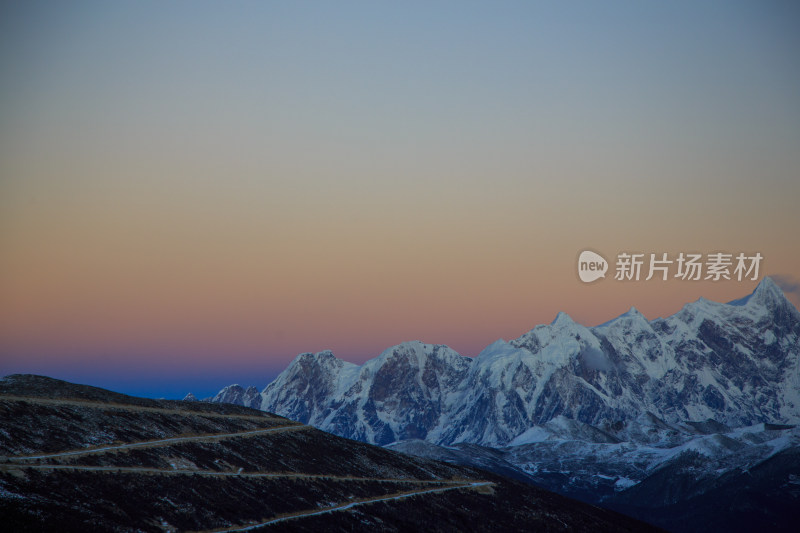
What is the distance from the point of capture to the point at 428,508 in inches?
6412

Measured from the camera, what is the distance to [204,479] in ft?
435

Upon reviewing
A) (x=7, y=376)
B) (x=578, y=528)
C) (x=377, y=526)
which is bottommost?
(x=578, y=528)

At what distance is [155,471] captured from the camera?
419 ft

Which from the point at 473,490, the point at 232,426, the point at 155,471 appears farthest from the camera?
the point at 473,490

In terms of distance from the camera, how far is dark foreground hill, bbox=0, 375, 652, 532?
108438 millimetres

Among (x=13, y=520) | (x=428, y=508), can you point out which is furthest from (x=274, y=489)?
(x=13, y=520)

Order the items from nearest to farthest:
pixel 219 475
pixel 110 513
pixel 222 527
Result: pixel 110 513, pixel 222 527, pixel 219 475

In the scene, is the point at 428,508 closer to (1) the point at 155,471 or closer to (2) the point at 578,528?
(2) the point at 578,528

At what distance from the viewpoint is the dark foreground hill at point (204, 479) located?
108438 mm

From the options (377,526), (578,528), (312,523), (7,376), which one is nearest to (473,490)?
(578,528)

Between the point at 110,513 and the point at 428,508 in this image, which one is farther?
the point at 428,508

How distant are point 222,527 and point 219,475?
75.5ft

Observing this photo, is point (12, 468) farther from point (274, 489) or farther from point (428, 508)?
point (428, 508)

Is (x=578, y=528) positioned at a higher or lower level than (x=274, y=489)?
lower
